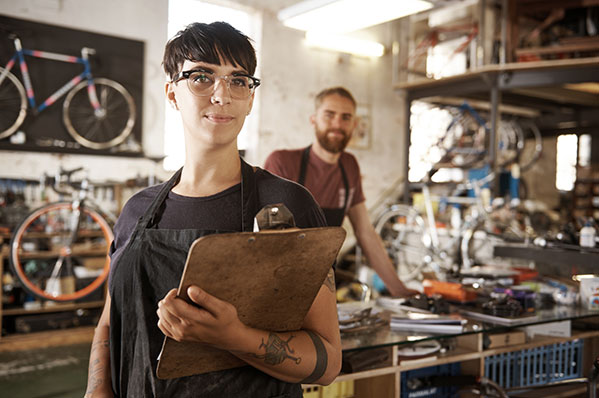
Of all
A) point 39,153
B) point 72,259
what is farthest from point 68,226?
point 39,153

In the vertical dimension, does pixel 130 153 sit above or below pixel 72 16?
below

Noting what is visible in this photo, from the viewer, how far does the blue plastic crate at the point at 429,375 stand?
2.42m

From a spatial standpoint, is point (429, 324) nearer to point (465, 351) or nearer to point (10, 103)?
point (465, 351)

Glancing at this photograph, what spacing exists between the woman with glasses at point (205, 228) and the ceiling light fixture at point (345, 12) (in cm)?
286

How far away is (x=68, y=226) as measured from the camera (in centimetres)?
614

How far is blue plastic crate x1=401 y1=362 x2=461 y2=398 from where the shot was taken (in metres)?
2.42

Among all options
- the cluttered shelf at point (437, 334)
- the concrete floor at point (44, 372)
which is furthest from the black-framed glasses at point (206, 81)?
the concrete floor at point (44, 372)

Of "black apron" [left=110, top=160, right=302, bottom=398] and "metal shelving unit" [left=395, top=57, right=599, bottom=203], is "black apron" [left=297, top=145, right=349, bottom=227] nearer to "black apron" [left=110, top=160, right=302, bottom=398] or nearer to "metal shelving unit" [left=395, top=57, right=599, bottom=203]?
"black apron" [left=110, top=160, right=302, bottom=398]

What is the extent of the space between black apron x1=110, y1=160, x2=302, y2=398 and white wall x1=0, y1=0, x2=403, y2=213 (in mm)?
5495

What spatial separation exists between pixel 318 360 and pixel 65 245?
5.45 metres

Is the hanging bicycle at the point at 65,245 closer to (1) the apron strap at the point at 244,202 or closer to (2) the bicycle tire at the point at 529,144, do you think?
(1) the apron strap at the point at 244,202

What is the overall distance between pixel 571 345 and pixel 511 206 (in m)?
4.32

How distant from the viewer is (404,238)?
8078 mm

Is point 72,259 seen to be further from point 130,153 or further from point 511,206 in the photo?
point 511,206
